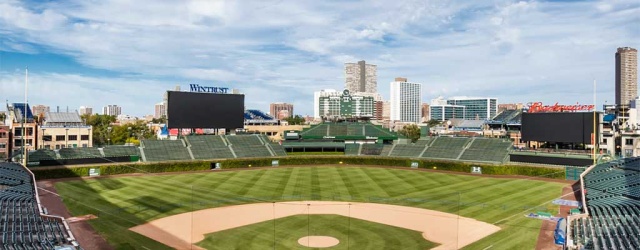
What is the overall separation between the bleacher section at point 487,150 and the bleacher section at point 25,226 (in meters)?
66.0

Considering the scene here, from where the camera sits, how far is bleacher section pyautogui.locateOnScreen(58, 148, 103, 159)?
6926 cm

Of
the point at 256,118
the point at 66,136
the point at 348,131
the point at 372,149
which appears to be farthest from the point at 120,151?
the point at 256,118

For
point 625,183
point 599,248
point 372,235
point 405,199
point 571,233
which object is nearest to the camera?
point 599,248

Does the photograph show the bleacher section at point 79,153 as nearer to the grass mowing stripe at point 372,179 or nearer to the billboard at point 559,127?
the grass mowing stripe at point 372,179

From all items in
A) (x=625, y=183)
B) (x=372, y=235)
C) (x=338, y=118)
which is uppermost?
(x=338, y=118)

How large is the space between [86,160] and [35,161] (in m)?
7.04

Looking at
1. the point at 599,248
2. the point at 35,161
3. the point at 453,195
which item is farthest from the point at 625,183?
the point at 35,161

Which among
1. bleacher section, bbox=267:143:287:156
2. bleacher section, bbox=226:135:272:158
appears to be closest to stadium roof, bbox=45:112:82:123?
bleacher section, bbox=226:135:272:158

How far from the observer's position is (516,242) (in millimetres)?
32344

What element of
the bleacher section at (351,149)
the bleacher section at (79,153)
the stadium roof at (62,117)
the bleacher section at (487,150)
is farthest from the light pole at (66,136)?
the bleacher section at (487,150)

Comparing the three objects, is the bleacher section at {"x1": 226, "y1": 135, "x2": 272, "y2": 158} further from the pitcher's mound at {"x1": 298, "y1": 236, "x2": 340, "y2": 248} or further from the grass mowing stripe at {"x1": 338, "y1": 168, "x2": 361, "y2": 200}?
the pitcher's mound at {"x1": 298, "y1": 236, "x2": 340, "y2": 248}

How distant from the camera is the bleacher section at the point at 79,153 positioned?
69.3 metres

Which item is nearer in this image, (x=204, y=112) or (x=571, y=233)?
(x=571, y=233)

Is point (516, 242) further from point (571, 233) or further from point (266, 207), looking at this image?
point (266, 207)
